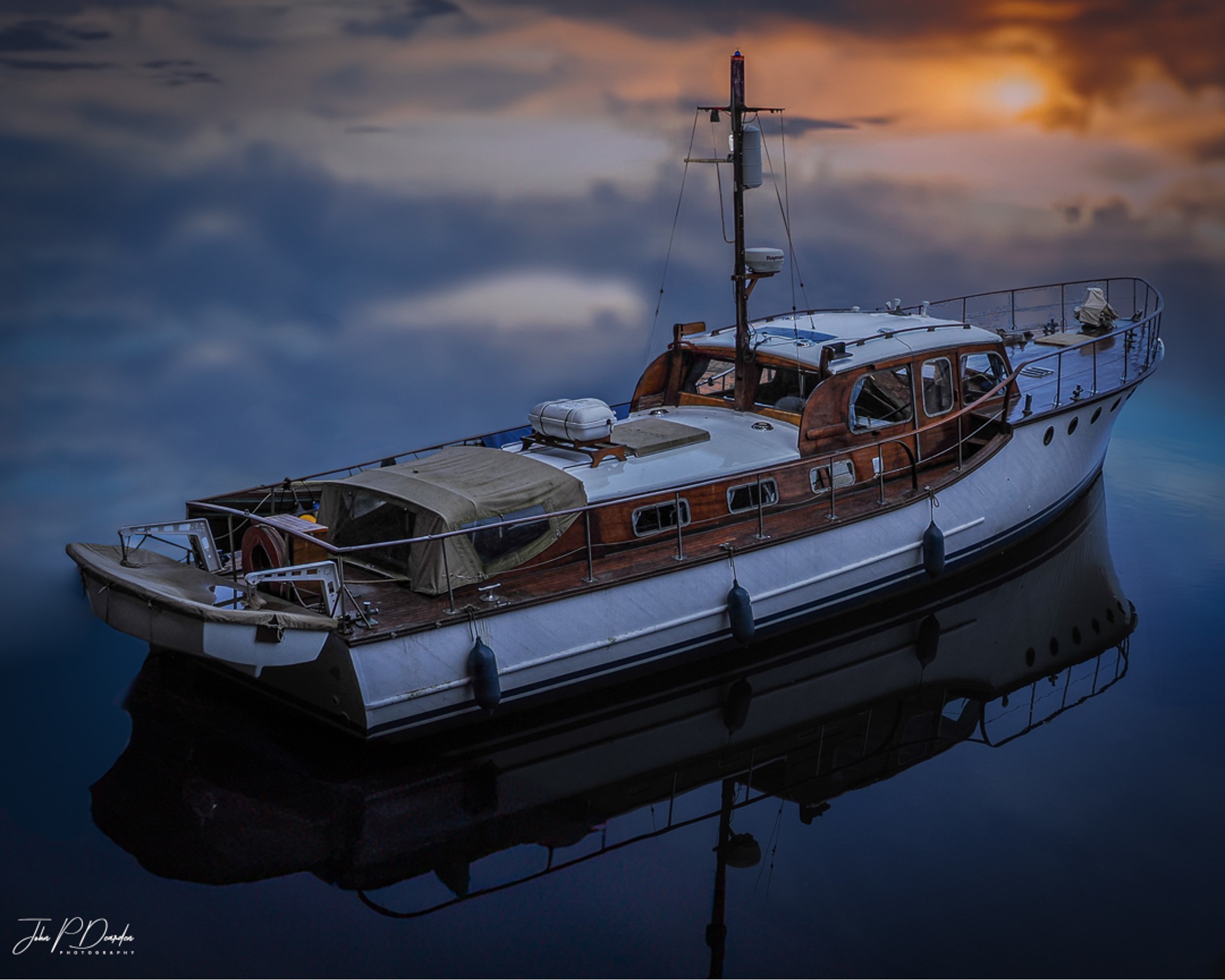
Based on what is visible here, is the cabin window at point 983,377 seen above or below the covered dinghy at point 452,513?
above

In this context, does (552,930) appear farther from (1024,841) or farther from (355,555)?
(355,555)

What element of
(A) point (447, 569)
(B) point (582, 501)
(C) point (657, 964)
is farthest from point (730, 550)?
(C) point (657, 964)

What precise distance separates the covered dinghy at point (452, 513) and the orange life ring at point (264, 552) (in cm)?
65

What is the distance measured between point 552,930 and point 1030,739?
463cm

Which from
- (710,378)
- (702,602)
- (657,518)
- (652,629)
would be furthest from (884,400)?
(652,629)

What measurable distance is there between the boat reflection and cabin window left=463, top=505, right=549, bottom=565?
1.55 meters

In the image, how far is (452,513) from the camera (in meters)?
9.92

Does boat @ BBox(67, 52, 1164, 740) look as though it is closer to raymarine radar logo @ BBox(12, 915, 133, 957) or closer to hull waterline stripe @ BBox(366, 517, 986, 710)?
hull waterline stripe @ BBox(366, 517, 986, 710)

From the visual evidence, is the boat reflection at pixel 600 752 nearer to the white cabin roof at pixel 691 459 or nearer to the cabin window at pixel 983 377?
the white cabin roof at pixel 691 459

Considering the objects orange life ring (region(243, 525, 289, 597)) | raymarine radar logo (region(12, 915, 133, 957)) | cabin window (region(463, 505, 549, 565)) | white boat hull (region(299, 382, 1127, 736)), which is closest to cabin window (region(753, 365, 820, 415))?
white boat hull (region(299, 382, 1127, 736))

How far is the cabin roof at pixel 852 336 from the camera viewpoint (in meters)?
12.6

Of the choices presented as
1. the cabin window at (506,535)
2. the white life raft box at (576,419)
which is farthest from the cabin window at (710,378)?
the cabin window at (506,535)

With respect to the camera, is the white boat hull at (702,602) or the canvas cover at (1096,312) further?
the canvas cover at (1096,312)

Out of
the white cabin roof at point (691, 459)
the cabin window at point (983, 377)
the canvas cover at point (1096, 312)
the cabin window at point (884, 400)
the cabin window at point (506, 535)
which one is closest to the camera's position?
the cabin window at point (506, 535)
